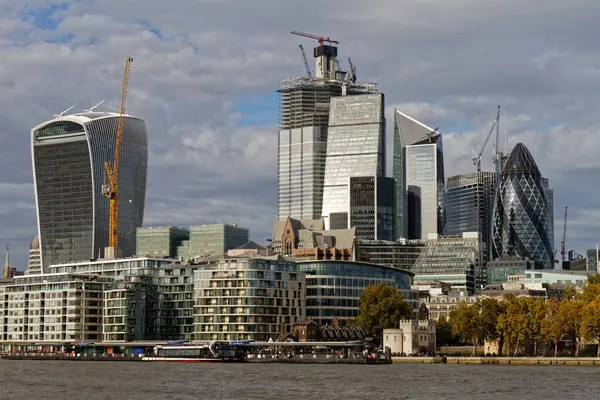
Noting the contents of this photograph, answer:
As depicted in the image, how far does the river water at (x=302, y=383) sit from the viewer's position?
135 metres

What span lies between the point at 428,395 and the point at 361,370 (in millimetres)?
55089

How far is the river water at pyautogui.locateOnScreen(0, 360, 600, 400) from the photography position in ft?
443

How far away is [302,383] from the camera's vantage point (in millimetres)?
154750

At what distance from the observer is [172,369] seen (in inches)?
→ 7648

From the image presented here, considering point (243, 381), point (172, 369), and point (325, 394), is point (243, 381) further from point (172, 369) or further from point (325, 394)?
point (172, 369)

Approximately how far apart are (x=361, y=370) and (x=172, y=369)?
31.9m

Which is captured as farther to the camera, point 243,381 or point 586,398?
point 243,381

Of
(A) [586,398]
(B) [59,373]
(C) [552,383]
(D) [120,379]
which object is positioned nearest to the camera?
(A) [586,398]

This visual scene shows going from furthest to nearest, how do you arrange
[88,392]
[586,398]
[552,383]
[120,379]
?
[120,379]
[552,383]
[88,392]
[586,398]

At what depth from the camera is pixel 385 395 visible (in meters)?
134

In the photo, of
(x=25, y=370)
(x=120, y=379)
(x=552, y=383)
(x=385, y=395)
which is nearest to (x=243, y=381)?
(x=120, y=379)

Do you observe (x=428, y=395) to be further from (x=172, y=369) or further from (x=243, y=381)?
(x=172, y=369)

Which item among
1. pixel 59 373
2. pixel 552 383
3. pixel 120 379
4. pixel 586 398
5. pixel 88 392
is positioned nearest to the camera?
pixel 586 398

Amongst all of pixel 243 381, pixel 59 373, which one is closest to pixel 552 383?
pixel 243 381
